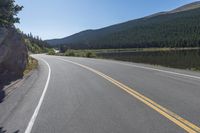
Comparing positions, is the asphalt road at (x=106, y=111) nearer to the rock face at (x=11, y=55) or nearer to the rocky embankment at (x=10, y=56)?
the rocky embankment at (x=10, y=56)

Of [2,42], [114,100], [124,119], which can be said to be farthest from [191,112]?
[2,42]

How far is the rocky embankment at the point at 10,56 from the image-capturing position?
17328 millimetres

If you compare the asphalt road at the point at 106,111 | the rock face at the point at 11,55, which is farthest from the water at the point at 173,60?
the asphalt road at the point at 106,111

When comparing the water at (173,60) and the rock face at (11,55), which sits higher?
the rock face at (11,55)

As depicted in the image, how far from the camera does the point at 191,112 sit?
7777 mm

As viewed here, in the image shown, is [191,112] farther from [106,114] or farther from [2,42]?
[2,42]

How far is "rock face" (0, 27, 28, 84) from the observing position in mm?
17422

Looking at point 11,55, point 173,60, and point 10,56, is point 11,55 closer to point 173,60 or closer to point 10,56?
point 10,56

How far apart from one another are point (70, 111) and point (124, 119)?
6.07ft

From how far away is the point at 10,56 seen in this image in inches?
745

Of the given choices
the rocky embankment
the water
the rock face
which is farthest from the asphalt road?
the water

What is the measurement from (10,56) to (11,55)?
274 mm

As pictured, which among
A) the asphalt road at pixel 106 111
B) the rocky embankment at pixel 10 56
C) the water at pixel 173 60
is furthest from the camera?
the water at pixel 173 60

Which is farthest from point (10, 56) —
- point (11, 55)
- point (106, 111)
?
point (106, 111)
